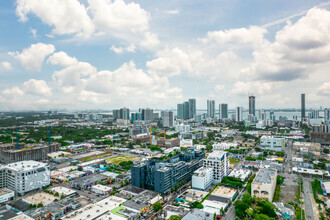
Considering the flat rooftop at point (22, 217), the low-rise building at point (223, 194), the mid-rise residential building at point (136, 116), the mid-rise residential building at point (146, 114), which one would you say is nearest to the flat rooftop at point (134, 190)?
the low-rise building at point (223, 194)

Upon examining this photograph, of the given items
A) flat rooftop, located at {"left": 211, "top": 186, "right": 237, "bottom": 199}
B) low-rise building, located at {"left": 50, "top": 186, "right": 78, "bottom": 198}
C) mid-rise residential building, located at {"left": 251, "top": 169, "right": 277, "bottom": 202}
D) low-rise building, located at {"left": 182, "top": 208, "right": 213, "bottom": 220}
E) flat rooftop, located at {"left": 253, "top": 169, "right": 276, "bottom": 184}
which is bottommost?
low-rise building, located at {"left": 50, "top": 186, "right": 78, "bottom": 198}

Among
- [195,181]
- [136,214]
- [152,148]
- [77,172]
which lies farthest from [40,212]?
[152,148]

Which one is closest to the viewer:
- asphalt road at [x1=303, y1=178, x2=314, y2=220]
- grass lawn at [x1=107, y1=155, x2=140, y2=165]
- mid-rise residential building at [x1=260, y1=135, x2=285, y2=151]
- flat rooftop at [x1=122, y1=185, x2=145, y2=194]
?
asphalt road at [x1=303, y1=178, x2=314, y2=220]

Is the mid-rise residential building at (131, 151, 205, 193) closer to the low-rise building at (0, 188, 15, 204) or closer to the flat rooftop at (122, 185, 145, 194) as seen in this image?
the flat rooftop at (122, 185, 145, 194)

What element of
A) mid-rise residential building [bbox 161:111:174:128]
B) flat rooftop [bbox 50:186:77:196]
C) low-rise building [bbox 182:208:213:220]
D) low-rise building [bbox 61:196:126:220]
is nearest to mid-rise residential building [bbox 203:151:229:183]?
low-rise building [bbox 182:208:213:220]

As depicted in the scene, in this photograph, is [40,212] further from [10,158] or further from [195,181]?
[10,158]

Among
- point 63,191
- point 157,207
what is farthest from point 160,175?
point 63,191

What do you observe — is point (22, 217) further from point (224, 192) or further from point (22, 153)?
point (22, 153)
